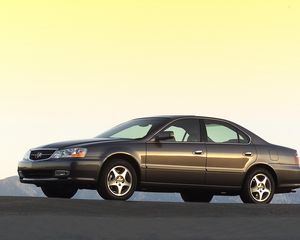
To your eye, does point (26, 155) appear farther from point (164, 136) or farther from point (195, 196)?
point (195, 196)

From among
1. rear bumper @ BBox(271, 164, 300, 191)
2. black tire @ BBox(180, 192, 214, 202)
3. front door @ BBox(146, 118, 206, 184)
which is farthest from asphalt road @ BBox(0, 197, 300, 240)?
black tire @ BBox(180, 192, 214, 202)

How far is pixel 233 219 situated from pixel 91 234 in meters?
2.62

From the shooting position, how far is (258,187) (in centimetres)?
1422

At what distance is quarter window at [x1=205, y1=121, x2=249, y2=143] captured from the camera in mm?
14180

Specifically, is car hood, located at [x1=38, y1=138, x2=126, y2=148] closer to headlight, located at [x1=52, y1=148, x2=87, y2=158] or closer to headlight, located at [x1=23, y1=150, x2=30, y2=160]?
headlight, located at [x1=52, y1=148, x2=87, y2=158]

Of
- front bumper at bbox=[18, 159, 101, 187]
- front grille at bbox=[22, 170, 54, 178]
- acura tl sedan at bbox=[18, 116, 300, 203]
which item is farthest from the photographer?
front grille at bbox=[22, 170, 54, 178]

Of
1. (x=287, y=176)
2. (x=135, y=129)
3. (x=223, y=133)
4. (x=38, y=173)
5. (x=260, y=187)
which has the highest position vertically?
(x=135, y=129)

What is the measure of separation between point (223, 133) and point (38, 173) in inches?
147

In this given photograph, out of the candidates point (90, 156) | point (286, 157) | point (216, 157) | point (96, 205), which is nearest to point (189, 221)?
point (96, 205)

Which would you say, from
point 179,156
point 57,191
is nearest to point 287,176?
point 179,156

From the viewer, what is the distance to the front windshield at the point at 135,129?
44.3 ft

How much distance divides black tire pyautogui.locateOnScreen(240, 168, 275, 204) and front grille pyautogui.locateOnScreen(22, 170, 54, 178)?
3793 millimetres

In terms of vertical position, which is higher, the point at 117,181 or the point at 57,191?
the point at 117,181

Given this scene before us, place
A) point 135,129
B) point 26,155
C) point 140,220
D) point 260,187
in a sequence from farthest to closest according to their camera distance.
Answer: point 260,187 < point 135,129 < point 26,155 < point 140,220
